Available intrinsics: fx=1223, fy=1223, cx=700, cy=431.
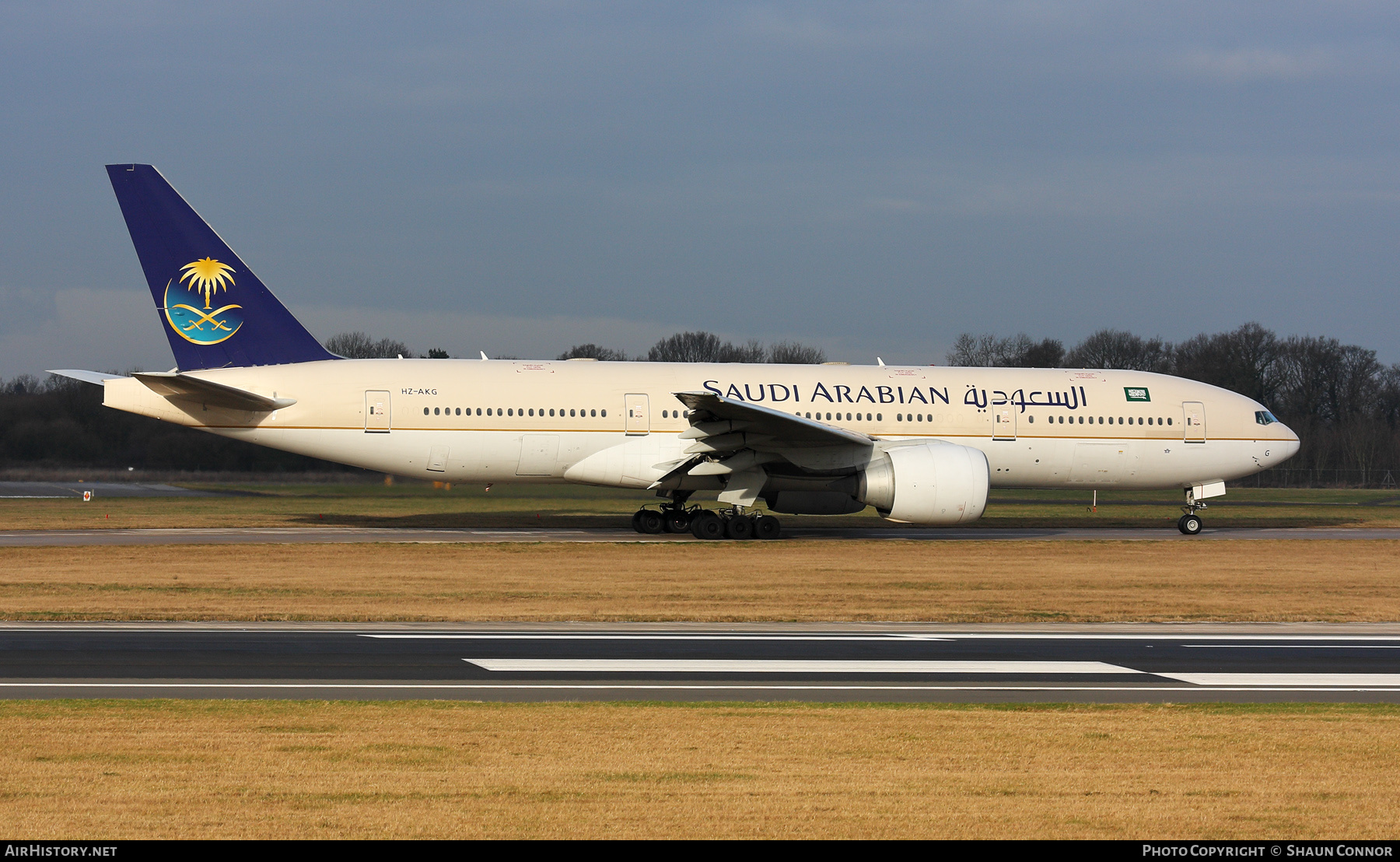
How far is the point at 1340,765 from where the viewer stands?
22.8 ft

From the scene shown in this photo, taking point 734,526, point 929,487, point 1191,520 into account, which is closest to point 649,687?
point 929,487

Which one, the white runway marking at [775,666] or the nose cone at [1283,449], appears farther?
the nose cone at [1283,449]

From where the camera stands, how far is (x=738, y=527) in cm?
2366

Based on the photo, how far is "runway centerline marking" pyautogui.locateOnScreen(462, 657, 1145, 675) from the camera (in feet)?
33.7

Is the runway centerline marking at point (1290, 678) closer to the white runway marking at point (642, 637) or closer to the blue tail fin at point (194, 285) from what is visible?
the white runway marking at point (642, 637)

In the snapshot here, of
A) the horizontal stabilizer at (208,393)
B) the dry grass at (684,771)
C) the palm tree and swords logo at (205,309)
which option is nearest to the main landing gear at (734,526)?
the horizontal stabilizer at (208,393)

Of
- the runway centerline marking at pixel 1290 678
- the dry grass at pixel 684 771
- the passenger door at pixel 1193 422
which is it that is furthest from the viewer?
the passenger door at pixel 1193 422

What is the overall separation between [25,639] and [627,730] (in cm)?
697

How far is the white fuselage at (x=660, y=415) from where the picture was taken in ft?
78.0

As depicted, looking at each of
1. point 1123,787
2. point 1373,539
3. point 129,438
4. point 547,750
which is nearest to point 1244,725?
point 1123,787

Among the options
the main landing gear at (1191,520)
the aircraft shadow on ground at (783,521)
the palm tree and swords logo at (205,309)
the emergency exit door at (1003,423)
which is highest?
the palm tree and swords logo at (205,309)

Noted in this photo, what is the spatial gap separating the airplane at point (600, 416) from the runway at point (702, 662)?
941 centimetres

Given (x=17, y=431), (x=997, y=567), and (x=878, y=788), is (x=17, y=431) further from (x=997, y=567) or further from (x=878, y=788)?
(x=878, y=788)
